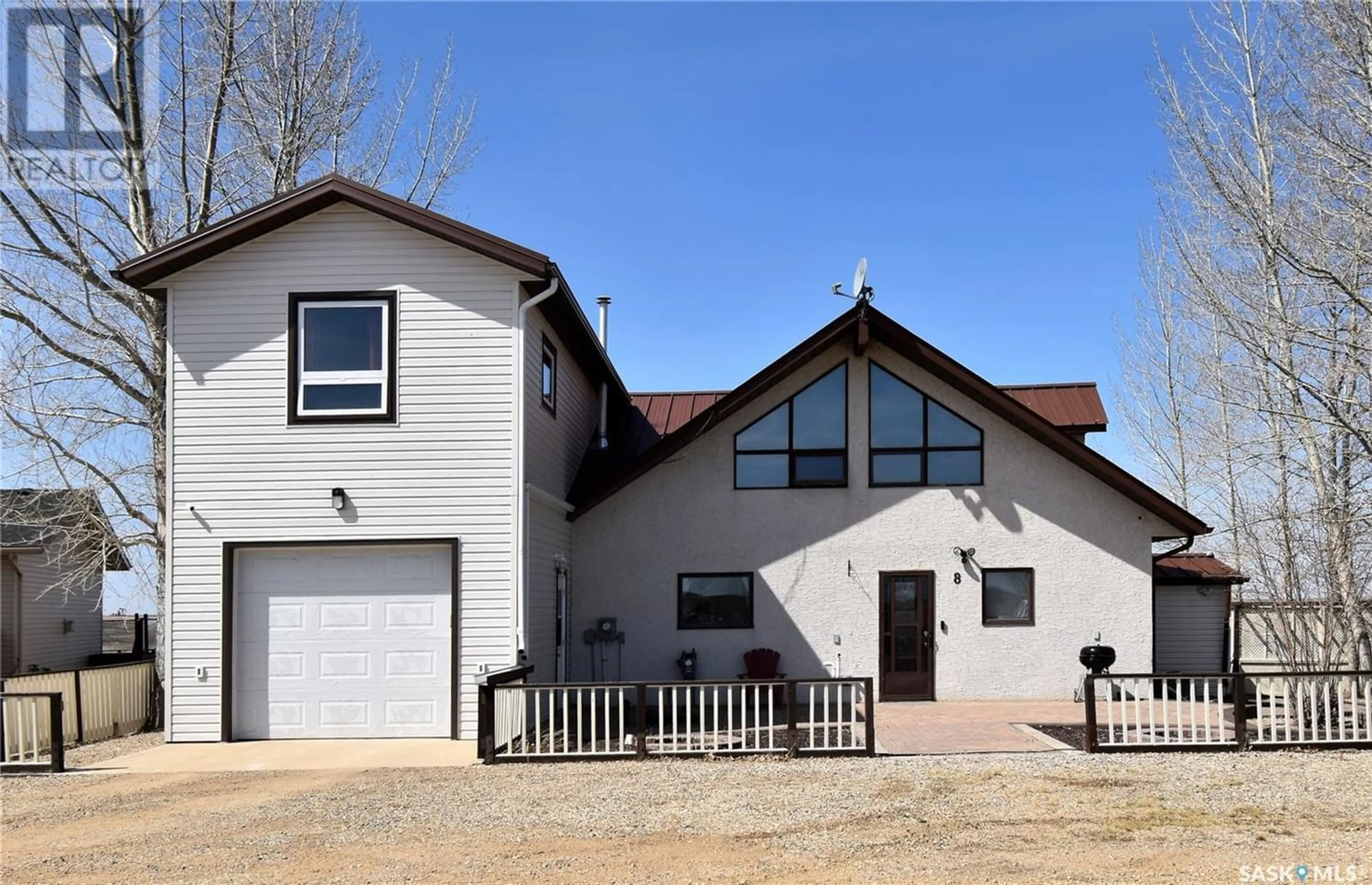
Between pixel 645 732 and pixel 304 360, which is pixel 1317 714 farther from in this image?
pixel 304 360

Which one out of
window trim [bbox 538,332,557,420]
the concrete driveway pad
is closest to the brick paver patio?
the concrete driveway pad

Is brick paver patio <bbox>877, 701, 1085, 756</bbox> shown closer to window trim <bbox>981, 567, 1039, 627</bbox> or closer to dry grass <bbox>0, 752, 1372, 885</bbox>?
dry grass <bbox>0, 752, 1372, 885</bbox>

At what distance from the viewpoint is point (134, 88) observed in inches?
648

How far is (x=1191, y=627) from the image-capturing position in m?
18.2

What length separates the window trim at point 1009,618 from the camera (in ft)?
53.0

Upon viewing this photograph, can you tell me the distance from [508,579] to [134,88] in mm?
10015

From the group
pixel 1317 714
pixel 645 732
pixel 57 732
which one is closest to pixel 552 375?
pixel 645 732

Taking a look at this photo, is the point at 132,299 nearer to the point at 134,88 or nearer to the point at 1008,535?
the point at 134,88

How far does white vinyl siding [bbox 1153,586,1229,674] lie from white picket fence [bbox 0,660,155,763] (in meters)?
15.5

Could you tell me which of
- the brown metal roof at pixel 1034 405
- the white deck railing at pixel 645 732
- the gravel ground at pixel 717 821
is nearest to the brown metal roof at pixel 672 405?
the brown metal roof at pixel 1034 405

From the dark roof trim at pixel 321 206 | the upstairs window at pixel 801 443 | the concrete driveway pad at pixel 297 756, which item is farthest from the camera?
the upstairs window at pixel 801 443

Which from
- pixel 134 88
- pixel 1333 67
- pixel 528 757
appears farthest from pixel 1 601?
pixel 1333 67

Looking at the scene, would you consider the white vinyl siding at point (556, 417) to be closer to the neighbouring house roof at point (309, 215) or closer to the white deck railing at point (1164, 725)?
the neighbouring house roof at point (309, 215)

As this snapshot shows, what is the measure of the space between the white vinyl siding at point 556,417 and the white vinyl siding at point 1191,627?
32.5 feet
